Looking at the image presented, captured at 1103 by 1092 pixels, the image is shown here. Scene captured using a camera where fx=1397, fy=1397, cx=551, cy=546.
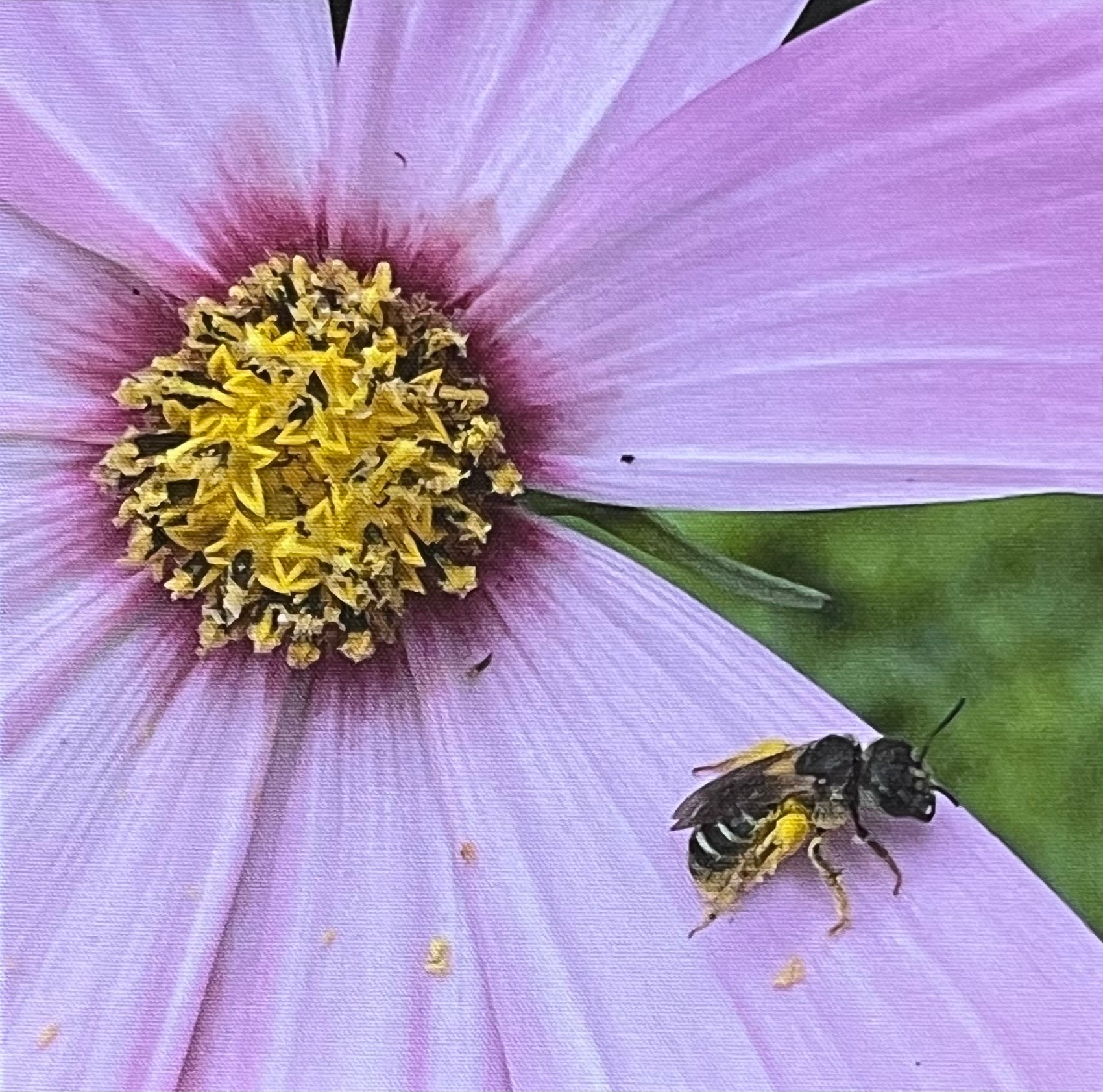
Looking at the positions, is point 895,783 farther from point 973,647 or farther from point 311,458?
point 311,458

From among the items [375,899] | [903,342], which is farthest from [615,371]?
[375,899]

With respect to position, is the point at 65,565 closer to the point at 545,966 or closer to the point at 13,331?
the point at 13,331

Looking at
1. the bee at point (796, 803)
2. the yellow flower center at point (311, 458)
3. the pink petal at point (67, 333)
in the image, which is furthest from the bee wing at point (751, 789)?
the pink petal at point (67, 333)

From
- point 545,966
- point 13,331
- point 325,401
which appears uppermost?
point 13,331

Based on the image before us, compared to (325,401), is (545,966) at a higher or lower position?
lower

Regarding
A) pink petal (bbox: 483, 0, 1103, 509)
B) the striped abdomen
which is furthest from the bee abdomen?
pink petal (bbox: 483, 0, 1103, 509)

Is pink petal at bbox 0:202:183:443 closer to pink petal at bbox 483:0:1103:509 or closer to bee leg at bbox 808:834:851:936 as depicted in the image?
pink petal at bbox 483:0:1103:509

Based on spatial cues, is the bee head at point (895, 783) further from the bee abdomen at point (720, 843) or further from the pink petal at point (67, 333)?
the pink petal at point (67, 333)
